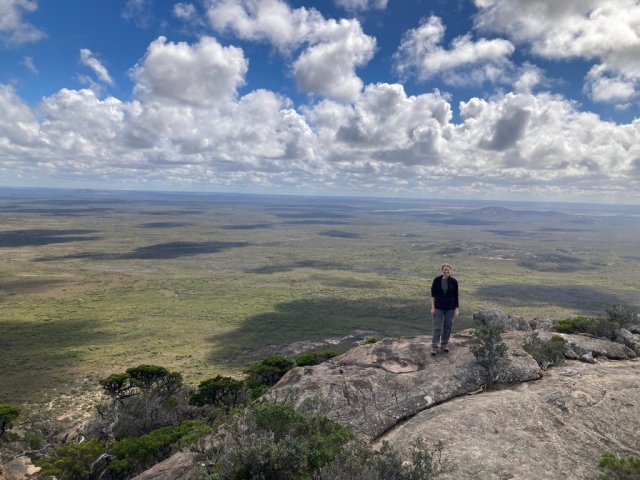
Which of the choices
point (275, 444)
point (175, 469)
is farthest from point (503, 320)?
point (175, 469)

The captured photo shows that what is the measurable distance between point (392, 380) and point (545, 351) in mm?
8409

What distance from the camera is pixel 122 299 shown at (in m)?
103

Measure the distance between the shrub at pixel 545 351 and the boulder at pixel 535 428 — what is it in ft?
7.28

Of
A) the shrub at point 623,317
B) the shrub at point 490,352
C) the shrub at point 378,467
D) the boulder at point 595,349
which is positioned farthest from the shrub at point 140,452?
the shrub at point 623,317

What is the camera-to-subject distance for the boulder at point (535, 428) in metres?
11.3

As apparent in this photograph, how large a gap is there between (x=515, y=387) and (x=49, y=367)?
61919 mm

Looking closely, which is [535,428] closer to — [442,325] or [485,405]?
[485,405]

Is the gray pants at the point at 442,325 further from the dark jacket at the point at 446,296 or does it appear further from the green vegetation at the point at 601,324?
the green vegetation at the point at 601,324

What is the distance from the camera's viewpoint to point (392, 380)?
17.4 m

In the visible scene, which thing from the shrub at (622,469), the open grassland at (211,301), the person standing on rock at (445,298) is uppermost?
the person standing on rock at (445,298)

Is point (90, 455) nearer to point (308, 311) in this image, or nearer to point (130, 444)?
point (130, 444)

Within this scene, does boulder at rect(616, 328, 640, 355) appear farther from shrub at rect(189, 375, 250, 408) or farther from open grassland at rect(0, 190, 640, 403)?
open grassland at rect(0, 190, 640, 403)

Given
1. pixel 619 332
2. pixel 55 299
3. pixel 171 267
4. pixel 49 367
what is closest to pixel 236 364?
pixel 49 367

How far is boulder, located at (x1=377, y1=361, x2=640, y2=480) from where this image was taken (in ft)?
37.1
